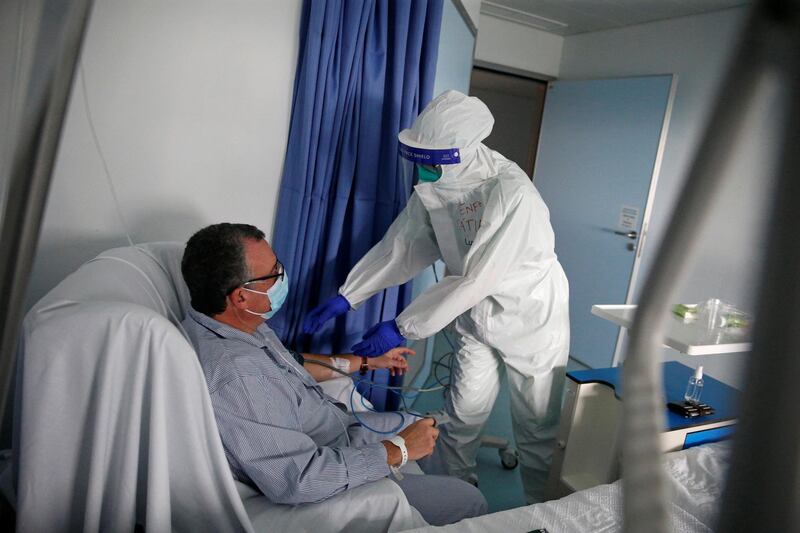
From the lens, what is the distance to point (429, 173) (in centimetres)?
187

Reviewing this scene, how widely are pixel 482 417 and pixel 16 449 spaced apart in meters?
1.47

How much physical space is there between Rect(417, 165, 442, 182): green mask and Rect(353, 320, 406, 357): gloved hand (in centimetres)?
53

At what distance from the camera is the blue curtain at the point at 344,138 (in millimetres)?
1802

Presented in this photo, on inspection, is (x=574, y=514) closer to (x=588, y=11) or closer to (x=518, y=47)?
(x=588, y=11)

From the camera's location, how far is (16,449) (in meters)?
1.04

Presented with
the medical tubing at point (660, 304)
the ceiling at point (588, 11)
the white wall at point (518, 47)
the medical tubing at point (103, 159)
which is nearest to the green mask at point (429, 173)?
the medical tubing at point (103, 159)

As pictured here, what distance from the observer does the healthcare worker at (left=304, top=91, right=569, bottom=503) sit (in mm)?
1716

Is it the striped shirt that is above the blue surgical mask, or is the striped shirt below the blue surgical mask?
below

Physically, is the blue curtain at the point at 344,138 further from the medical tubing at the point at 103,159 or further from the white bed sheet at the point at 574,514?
the white bed sheet at the point at 574,514

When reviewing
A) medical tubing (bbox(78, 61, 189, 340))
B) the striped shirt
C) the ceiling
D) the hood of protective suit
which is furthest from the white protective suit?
the ceiling

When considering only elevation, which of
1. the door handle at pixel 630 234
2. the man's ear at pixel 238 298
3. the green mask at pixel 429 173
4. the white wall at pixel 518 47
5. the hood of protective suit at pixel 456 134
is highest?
the white wall at pixel 518 47

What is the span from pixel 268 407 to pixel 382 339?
0.66 metres

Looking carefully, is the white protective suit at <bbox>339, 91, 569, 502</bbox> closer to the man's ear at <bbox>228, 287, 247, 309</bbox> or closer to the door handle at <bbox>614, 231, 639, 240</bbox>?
the man's ear at <bbox>228, 287, 247, 309</bbox>

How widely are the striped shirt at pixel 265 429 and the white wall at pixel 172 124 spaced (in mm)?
556
